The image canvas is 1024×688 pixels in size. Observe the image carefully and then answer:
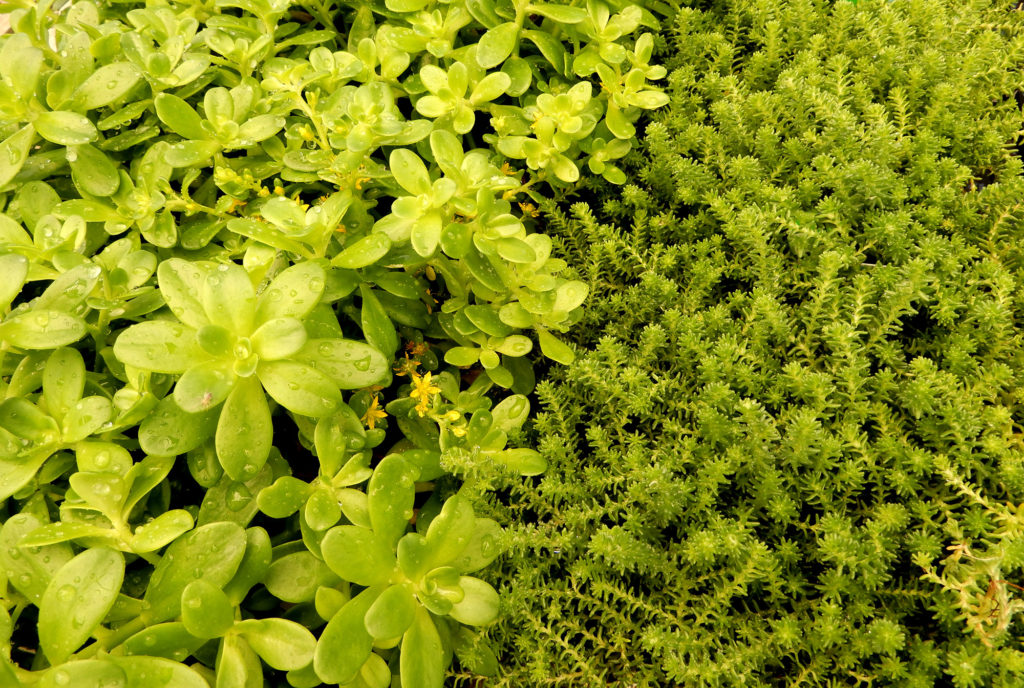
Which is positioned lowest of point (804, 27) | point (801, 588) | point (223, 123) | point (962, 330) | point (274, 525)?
point (274, 525)

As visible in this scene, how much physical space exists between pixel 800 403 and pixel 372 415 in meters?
0.92

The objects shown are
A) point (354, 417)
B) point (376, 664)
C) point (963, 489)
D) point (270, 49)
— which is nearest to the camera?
point (963, 489)

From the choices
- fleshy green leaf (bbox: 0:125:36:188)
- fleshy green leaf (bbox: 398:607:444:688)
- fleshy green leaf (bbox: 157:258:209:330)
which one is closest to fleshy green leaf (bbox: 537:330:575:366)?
fleshy green leaf (bbox: 398:607:444:688)

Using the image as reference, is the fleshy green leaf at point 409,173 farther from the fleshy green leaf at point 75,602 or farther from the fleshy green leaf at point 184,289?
the fleshy green leaf at point 75,602

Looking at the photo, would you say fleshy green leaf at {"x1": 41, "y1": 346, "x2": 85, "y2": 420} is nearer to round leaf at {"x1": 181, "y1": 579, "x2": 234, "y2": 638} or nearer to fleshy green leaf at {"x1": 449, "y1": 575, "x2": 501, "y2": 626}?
round leaf at {"x1": 181, "y1": 579, "x2": 234, "y2": 638}

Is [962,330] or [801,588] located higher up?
[962,330]

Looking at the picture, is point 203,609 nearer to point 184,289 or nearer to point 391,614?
point 391,614

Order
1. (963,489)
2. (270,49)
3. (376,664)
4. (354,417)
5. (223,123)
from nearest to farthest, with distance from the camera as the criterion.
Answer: (963,489) → (376,664) → (354,417) → (223,123) → (270,49)

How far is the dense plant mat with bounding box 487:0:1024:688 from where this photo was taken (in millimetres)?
1212

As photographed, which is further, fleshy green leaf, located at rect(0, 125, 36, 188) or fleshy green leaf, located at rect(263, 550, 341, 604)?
fleshy green leaf, located at rect(0, 125, 36, 188)

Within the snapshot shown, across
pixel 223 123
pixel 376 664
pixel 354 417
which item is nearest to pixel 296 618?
pixel 376 664

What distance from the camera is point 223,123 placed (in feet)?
5.39

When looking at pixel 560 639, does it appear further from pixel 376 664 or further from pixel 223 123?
pixel 223 123

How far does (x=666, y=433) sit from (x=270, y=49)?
1441 millimetres
